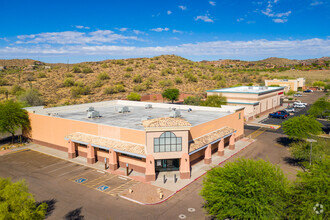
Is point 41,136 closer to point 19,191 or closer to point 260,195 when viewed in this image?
point 19,191

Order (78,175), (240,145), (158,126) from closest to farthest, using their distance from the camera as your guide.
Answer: (158,126) → (78,175) → (240,145)

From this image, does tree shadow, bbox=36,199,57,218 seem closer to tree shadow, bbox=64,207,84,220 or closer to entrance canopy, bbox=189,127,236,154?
tree shadow, bbox=64,207,84,220

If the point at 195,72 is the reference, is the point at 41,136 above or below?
below

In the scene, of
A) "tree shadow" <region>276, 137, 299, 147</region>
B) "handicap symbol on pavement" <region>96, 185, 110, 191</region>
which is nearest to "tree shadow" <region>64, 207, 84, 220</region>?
"handicap symbol on pavement" <region>96, 185, 110, 191</region>

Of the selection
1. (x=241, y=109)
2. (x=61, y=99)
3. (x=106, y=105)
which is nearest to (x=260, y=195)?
(x=241, y=109)

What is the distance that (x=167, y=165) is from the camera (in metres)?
26.6

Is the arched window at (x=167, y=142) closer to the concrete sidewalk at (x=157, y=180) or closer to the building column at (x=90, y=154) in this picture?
the concrete sidewalk at (x=157, y=180)

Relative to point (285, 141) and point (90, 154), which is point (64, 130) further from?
point (285, 141)

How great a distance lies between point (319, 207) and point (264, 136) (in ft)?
99.5

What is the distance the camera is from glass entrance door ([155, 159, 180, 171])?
1035 inches

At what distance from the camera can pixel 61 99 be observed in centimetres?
6962

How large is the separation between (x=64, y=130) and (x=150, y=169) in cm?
1588

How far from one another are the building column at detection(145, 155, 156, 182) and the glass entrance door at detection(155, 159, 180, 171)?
2233mm

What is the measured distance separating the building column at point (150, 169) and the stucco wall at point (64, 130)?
2.38m
